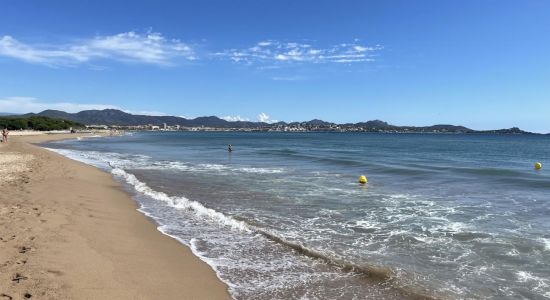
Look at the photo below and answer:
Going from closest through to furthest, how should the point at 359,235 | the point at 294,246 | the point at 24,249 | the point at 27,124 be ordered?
the point at 24,249
the point at 294,246
the point at 359,235
the point at 27,124

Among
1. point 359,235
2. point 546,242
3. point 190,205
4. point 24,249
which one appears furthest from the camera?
point 190,205

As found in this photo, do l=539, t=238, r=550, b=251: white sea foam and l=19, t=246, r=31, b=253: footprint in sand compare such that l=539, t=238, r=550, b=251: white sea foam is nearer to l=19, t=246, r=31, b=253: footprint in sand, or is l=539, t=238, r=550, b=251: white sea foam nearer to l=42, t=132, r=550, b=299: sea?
l=42, t=132, r=550, b=299: sea

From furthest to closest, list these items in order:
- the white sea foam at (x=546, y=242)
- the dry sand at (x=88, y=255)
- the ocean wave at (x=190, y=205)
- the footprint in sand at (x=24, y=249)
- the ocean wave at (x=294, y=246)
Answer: the ocean wave at (x=190, y=205), the white sea foam at (x=546, y=242), the ocean wave at (x=294, y=246), the footprint in sand at (x=24, y=249), the dry sand at (x=88, y=255)

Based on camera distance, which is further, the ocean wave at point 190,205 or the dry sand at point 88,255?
the ocean wave at point 190,205

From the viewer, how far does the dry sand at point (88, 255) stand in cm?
673

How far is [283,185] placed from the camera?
21.9 m

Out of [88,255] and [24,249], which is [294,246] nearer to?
[88,255]

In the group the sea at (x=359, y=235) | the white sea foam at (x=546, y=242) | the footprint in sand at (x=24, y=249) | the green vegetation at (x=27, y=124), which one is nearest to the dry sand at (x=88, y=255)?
the footprint in sand at (x=24, y=249)

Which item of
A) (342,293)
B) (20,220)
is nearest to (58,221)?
(20,220)

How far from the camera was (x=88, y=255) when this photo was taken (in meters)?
8.48

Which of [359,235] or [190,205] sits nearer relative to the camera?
[359,235]

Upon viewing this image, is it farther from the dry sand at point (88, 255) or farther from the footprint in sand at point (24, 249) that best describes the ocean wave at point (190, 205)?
the footprint in sand at point (24, 249)

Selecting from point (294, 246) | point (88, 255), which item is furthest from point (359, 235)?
point (88, 255)

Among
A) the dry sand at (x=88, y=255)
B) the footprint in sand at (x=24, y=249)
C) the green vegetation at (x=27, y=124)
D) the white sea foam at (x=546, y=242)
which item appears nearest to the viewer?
the dry sand at (x=88, y=255)
